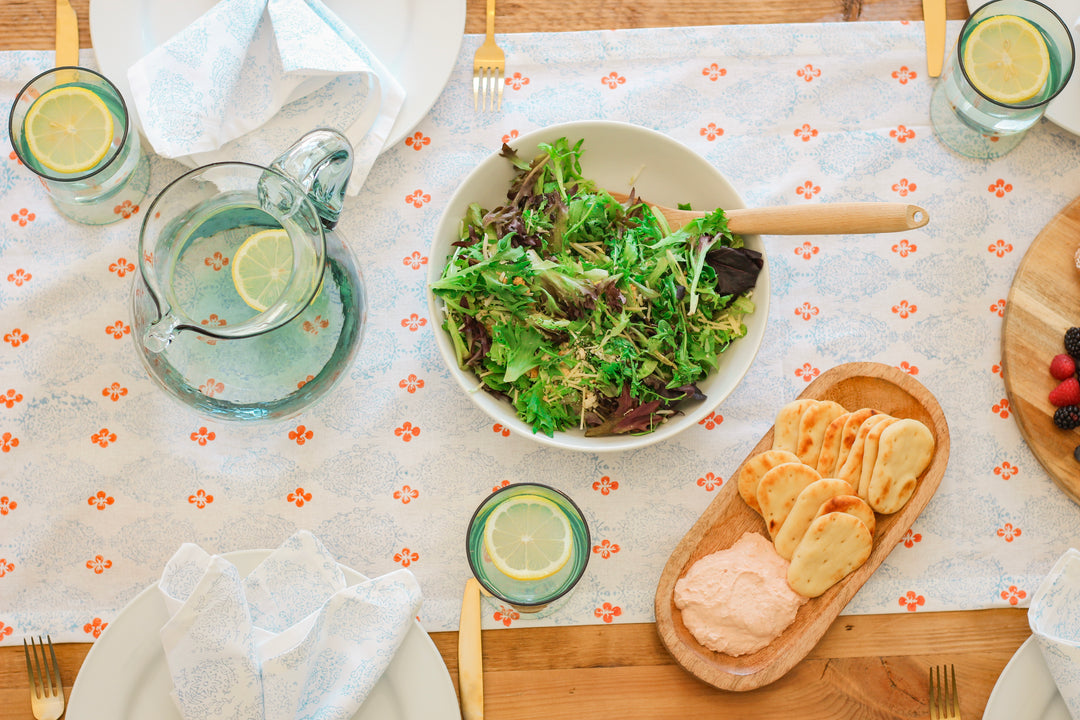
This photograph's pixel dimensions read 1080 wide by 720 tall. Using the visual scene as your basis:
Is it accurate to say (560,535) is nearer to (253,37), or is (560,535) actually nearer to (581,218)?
(581,218)

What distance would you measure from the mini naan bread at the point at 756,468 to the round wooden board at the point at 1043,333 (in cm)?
54

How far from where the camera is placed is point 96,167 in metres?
1.60

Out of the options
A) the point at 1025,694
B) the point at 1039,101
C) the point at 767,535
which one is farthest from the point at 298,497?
the point at 1039,101

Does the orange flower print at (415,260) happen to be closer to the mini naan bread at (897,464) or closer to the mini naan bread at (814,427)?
the mini naan bread at (814,427)

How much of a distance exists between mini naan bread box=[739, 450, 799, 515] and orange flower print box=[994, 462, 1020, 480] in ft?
1.56

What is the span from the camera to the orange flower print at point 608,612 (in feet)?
5.34

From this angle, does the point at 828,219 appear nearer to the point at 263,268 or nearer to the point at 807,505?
the point at 807,505

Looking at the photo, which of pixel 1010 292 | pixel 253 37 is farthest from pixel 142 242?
pixel 1010 292

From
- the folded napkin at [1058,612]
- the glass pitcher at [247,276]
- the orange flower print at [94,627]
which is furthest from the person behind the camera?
the orange flower print at [94,627]

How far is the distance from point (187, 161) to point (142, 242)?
424 mm

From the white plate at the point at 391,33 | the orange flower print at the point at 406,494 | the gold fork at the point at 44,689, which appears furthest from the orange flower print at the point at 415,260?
the gold fork at the point at 44,689

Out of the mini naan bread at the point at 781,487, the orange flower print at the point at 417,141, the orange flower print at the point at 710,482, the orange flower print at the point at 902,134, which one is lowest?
the orange flower print at the point at 710,482

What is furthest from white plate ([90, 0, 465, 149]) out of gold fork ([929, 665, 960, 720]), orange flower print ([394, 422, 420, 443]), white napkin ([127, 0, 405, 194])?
gold fork ([929, 665, 960, 720])

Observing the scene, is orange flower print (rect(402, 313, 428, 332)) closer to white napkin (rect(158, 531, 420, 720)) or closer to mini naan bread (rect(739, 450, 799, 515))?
white napkin (rect(158, 531, 420, 720))
